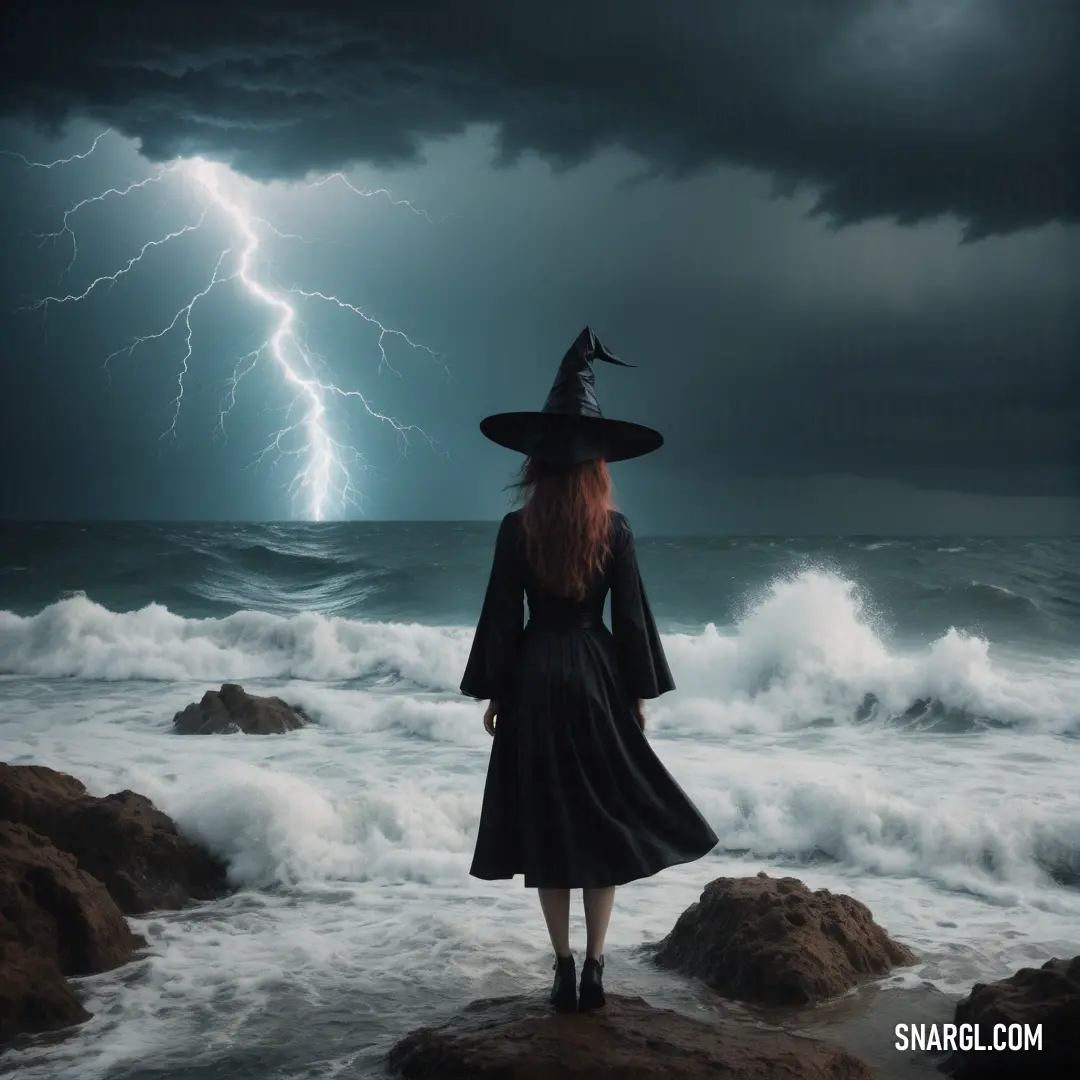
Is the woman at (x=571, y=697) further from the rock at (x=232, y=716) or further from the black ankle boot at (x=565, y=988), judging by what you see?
the rock at (x=232, y=716)

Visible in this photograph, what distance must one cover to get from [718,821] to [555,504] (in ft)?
14.1

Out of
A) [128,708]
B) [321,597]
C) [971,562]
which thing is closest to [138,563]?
[321,597]

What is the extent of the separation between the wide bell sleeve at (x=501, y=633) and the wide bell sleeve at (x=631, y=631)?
336 millimetres

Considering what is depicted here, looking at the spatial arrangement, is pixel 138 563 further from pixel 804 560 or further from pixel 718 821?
pixel 718 821

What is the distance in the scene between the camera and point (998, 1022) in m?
3.16

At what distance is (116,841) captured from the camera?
16.8ft

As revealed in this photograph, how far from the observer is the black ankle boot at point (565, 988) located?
3324mm

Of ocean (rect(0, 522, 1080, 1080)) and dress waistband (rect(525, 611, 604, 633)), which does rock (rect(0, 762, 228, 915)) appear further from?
dress waistband (rect(525, 611, 604, 633))

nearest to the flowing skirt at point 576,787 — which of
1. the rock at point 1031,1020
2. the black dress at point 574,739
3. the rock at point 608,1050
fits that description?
the black dress at point 574,739

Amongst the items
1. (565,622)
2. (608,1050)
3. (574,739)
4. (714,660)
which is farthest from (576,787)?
(714,660)

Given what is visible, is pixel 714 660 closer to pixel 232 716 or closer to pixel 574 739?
pixel 232 716

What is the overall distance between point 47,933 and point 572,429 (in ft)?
9.68

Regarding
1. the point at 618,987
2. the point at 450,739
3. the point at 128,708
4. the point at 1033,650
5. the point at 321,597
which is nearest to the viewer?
the point at 618,987

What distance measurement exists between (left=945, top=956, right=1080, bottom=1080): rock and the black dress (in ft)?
3.39
